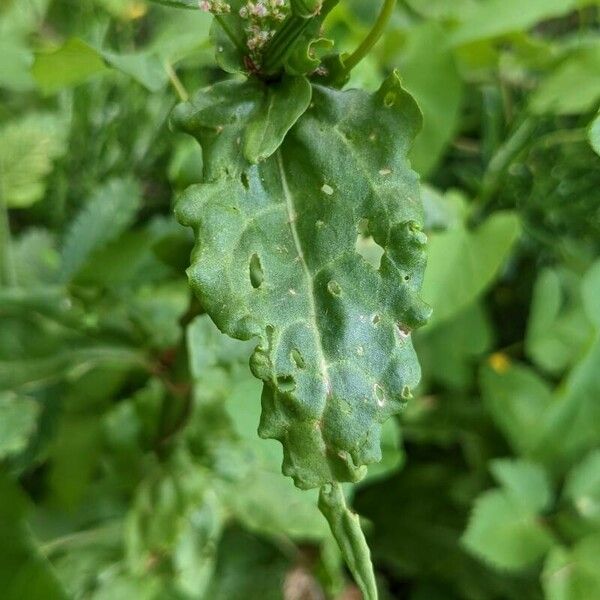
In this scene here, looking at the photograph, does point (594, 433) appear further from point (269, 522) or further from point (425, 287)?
point (269, 522)

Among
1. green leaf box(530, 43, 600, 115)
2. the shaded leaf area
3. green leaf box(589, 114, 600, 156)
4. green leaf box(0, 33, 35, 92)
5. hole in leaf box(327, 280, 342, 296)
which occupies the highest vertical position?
green leaf box(589, 114, 600, 156)

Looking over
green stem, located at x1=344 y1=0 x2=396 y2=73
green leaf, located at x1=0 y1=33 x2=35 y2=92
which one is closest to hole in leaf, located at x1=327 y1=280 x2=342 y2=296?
green stem, located at x1=344 y1=0 x2=396 y2=73

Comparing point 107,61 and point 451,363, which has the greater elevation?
point 107,61

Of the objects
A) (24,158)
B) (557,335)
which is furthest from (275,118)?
(557,335)

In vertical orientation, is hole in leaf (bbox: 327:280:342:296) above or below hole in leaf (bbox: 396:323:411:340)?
above

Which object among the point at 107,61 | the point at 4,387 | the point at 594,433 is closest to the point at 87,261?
the point at 4,387

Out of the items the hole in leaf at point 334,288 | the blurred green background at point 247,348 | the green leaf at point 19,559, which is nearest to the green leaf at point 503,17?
the blurred green background at point 247,348

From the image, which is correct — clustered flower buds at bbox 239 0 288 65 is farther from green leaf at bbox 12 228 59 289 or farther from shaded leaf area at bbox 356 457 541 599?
shaded leaf area at bbox 356 457 541 599

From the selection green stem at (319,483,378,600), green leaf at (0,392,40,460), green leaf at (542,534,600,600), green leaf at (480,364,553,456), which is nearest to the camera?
green stem at (319,483,378,600)
